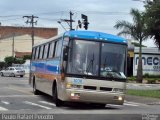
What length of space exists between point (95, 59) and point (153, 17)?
22958mm

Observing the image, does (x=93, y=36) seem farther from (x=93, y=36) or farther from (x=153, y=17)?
(x=153, y=17)

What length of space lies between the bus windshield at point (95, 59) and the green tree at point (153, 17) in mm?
21529

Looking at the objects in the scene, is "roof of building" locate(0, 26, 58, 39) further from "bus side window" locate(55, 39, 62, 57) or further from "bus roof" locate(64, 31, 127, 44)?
"bus roof" locate(64, 31, 127, 44)

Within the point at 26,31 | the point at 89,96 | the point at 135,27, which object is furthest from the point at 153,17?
the point at 26,31

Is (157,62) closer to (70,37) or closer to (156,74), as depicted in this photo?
(156,74)

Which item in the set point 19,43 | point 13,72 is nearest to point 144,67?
point 13,72

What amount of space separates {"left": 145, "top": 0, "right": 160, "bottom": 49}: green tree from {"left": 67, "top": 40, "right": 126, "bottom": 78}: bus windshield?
2153cm

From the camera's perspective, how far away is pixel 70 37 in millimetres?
20438

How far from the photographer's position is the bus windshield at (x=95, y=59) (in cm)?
2009

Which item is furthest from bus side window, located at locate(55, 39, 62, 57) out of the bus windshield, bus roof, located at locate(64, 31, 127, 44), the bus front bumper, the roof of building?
the roof of building

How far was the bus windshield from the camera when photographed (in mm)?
20094

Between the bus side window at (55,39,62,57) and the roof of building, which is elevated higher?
the roof of building

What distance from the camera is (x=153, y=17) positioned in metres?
42.2

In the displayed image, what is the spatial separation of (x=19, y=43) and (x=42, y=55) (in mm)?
104317
